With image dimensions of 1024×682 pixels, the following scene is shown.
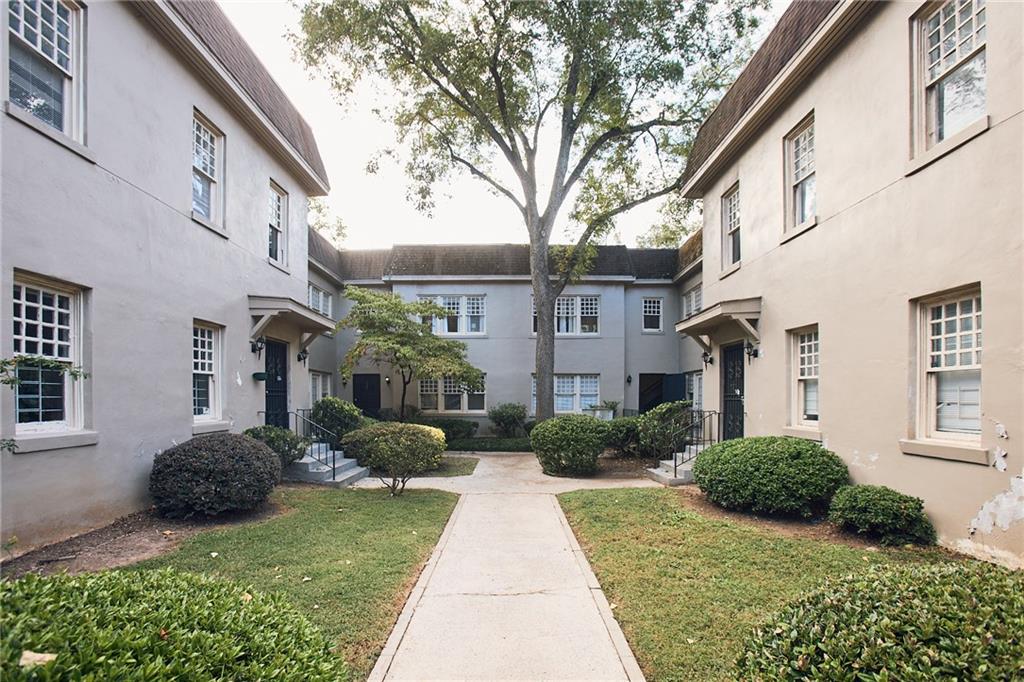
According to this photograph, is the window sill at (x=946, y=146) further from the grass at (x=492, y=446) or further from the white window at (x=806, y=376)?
the grass at (x=492, y=446)

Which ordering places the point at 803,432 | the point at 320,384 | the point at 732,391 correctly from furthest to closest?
the point at 320,384, the point at 732,391, the point at 803,432

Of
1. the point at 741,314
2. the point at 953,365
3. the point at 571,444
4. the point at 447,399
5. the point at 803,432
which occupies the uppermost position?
the point at 741,314

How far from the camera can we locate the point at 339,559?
219 inches

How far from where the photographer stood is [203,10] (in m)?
8.69

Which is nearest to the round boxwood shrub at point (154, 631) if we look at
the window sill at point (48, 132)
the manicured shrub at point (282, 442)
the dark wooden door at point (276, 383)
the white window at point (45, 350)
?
the white window at point (45, 350)

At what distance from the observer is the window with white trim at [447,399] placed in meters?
19.8

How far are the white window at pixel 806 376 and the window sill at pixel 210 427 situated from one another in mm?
9776

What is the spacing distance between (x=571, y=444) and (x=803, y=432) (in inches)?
182

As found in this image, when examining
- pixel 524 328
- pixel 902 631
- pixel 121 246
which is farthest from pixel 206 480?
pixel 524 328

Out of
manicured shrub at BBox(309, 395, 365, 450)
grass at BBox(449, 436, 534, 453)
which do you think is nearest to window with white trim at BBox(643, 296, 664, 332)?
grass at BBox(449, 436, 534, 453)

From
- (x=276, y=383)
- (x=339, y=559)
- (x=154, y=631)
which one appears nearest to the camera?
(x=154, y=631)

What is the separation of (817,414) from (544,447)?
545 cm

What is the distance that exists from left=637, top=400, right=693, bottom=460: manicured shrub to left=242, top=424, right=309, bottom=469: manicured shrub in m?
7.81

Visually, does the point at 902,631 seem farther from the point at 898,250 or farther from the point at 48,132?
the point at 48,132
